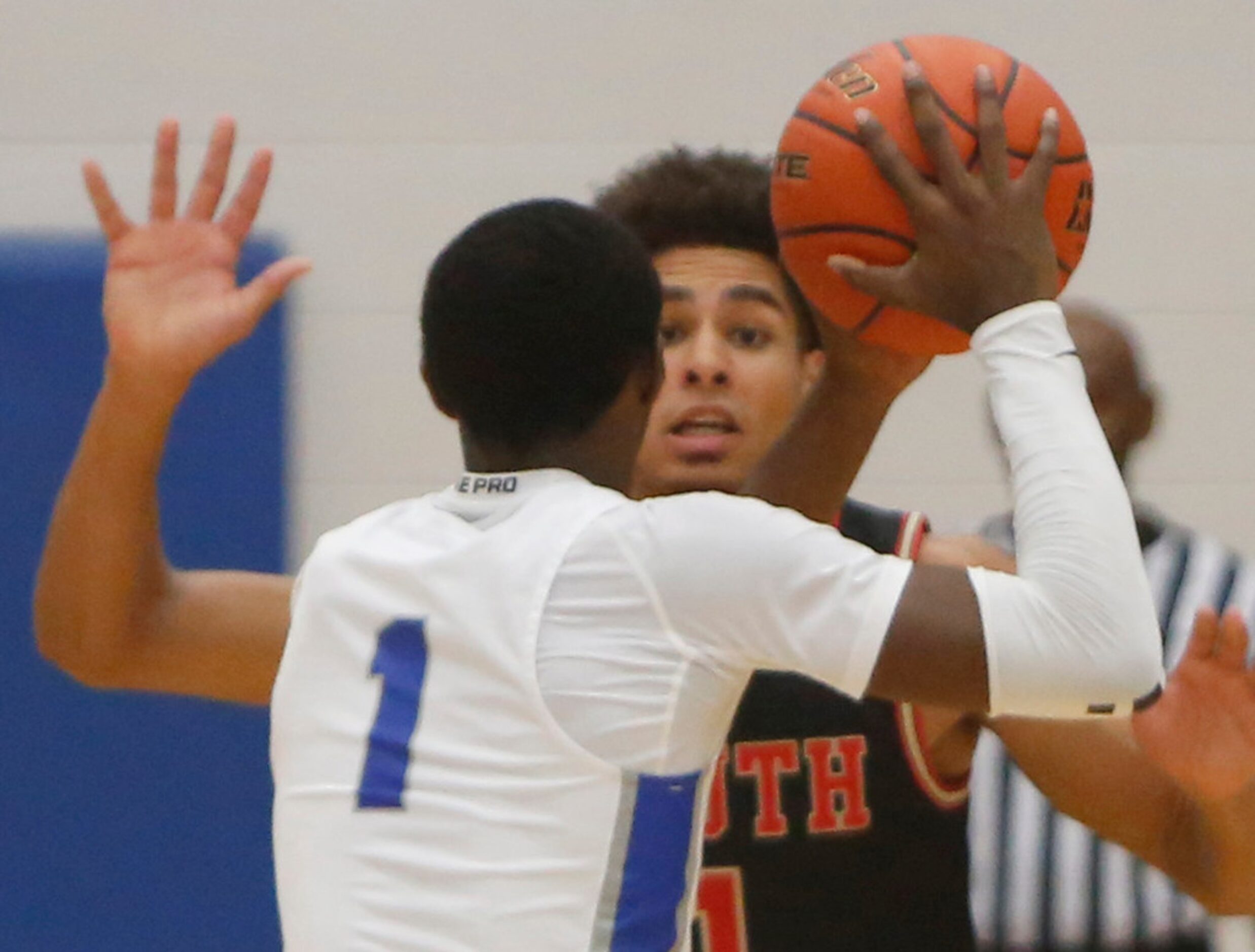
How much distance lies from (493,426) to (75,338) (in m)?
2.36

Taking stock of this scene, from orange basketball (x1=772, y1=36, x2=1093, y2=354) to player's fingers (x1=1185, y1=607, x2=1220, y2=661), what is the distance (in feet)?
1.10

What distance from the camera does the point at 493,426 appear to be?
1829 millimetres

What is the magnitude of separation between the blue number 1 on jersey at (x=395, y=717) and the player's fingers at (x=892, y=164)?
56 centimetres

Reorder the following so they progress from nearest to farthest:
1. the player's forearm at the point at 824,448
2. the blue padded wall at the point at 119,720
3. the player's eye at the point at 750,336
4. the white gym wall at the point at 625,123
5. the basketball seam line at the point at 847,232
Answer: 1. the basketball seam line at the point at 847,232
2. the player's forearm at the point at 824,448
3. the player's eye at the point at 750,336
4. the blue padded wall at the point at 119,720
5. the white gym wall at the point at 625,123

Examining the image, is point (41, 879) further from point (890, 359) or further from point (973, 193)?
point (973, 193)

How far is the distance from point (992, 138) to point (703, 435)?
0.92 m

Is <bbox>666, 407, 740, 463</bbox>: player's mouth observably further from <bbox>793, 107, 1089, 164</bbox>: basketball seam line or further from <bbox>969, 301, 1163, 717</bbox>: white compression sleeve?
<bbox>969, 301, 1163, 717</bbox>: white compression sleeve

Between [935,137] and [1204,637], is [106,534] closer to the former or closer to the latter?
[935,137]

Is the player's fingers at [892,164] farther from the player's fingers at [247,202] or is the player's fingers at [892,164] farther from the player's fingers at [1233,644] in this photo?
the player's fingers at [247,202]

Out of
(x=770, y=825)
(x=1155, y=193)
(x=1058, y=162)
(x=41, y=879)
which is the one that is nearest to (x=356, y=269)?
(x=41, y=879)

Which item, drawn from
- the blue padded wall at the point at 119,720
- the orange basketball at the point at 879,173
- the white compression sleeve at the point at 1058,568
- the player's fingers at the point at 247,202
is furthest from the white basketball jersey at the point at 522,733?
the blue padded wall at the point at 119,720

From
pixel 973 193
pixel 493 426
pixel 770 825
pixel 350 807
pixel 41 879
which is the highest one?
pixel 973 193

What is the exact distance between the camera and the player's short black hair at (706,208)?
2859mm

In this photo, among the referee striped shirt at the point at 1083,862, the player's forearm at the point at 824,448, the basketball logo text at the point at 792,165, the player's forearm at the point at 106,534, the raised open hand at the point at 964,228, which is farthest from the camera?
the referee striped shirt at the point at 1083,862
